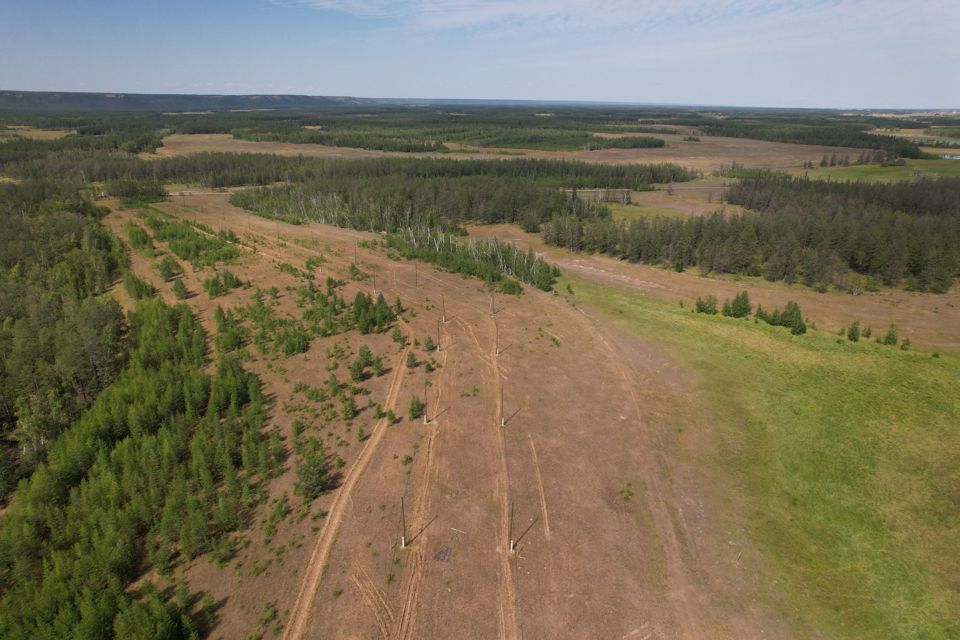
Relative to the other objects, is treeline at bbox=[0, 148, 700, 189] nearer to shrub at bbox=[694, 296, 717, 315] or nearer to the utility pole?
shrub at bbox=[694, 296, 717, 315]

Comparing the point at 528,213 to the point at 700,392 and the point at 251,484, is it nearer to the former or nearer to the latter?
the point at 700,392

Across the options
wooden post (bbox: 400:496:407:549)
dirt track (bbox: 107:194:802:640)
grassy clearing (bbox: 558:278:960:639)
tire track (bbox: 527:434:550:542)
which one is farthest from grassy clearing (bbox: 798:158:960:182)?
wooden post (bbox: 400:496:407:549)

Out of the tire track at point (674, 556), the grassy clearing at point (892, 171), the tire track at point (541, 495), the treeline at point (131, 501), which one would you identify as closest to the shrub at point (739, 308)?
the tire track at point (674, 556)

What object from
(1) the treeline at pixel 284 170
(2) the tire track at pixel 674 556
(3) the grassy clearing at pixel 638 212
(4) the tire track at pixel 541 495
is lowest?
(2) the tire track at pixel 674 556

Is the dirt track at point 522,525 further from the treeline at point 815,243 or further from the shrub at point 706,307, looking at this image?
the treeline at point 815,243

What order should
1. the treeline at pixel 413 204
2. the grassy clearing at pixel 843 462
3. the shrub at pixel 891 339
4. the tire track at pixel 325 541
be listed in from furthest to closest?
the treeline at pixel 413 204 → the shrub at pixel 891 339 → the grassy clearing at pixel 843 462 → the tire track at pixel 325 541

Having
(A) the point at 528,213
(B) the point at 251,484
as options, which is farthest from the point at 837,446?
(A) the point at 528,213
